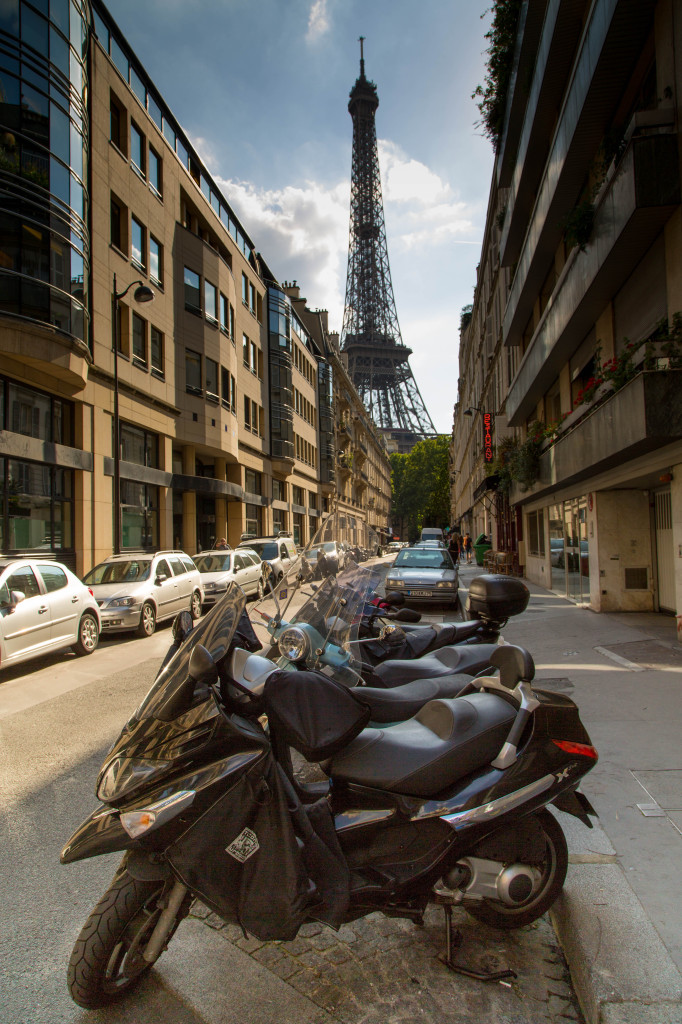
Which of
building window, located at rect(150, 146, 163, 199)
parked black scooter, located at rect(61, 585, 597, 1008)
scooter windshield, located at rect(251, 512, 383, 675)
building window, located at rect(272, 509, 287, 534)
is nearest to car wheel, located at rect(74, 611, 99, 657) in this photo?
scooter windshield, located at rect(251, 512, 383, 675)

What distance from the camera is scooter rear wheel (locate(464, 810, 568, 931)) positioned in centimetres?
242

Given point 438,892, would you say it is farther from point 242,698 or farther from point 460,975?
point 242,698

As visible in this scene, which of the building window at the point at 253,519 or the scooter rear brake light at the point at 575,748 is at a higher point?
the building window at the point at 253,519

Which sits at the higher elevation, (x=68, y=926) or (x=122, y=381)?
(x=122, y=381)

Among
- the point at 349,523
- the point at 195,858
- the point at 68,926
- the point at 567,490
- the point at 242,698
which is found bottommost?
the point at 68,926

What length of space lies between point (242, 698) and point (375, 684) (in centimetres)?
212

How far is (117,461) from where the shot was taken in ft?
59.3

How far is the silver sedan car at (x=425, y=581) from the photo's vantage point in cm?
1363

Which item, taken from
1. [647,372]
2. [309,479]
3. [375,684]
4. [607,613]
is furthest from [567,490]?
[309,479]

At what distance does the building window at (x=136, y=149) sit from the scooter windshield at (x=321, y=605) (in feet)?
74.4

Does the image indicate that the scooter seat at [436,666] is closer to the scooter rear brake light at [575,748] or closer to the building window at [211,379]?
the scooter rear brake light at [575,748]

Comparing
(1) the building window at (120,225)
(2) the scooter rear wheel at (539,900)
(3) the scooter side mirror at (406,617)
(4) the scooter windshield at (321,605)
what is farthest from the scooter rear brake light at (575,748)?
(1) the building window at (120,225)

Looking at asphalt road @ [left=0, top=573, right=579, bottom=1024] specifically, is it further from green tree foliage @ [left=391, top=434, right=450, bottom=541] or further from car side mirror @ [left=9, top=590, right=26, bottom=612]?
green tree foliage @ [left=391, top=434, right=450, bottom=541]

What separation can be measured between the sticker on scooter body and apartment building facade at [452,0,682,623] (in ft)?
22.5
